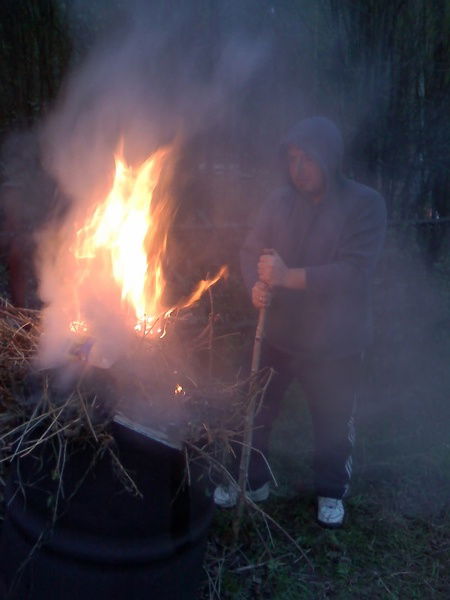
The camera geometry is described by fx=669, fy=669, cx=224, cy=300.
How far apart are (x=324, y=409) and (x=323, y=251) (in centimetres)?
88

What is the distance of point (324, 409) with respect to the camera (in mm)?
3664

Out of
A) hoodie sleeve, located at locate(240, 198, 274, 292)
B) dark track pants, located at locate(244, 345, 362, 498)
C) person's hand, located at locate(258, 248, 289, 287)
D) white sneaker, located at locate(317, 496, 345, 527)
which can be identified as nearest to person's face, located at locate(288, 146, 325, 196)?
hoodie sleeve, located at locate(240, 198, 274, 292)

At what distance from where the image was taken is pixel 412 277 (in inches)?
228

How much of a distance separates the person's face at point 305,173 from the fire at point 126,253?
0.69 meters

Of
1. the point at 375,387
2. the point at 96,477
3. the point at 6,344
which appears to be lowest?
the point at 375,387

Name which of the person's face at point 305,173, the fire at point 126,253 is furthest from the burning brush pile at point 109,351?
the person's face at point 305,173

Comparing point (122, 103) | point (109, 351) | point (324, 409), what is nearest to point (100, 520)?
point (109, 351)

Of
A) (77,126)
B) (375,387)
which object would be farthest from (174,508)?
(375,387)

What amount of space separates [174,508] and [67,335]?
2.55 ft

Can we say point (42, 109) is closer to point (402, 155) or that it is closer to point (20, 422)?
point (20, 422)

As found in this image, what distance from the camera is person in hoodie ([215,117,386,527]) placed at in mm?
3301

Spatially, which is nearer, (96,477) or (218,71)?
(96,477)

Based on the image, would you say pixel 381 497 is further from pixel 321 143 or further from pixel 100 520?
pixel 100 520

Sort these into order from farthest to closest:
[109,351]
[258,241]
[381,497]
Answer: [381,497], [258,241], [109,351]
